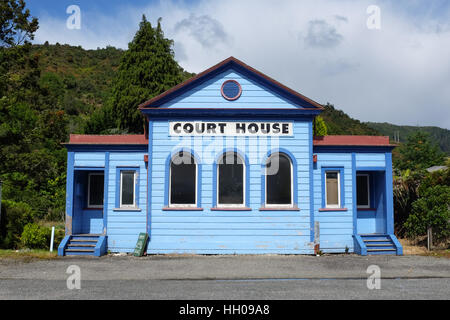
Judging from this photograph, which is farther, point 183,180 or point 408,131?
point 408,131

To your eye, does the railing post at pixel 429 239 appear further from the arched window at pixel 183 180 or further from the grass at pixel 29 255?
the grass at pixel 29 255

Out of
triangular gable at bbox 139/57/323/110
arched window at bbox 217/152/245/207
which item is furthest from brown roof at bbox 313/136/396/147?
arched window at bbox 217/152/245/207

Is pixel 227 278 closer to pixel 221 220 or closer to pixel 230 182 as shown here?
pixel 221 220

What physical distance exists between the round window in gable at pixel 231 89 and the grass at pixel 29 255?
8.04 m

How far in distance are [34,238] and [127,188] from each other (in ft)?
13.2

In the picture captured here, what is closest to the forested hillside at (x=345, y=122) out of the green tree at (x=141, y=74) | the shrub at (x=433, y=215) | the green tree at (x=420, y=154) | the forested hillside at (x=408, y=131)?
the green tree at (x=420, y=154)

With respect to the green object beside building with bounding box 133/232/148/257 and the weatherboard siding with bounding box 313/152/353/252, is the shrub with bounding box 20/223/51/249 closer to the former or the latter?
the green object beside building with bounding box 133/232/148/257

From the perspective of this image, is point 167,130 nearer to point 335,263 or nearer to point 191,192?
point 191,192

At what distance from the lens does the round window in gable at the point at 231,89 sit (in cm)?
1463

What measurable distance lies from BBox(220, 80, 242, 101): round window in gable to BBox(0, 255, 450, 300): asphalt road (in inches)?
224

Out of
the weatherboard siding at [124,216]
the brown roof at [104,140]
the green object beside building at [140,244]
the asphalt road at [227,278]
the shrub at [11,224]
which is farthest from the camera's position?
the shrub at [11,224]

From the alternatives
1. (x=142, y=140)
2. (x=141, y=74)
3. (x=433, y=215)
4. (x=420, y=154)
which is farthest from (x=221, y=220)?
(x=420, y=154)

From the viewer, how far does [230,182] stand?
47.2 ft
